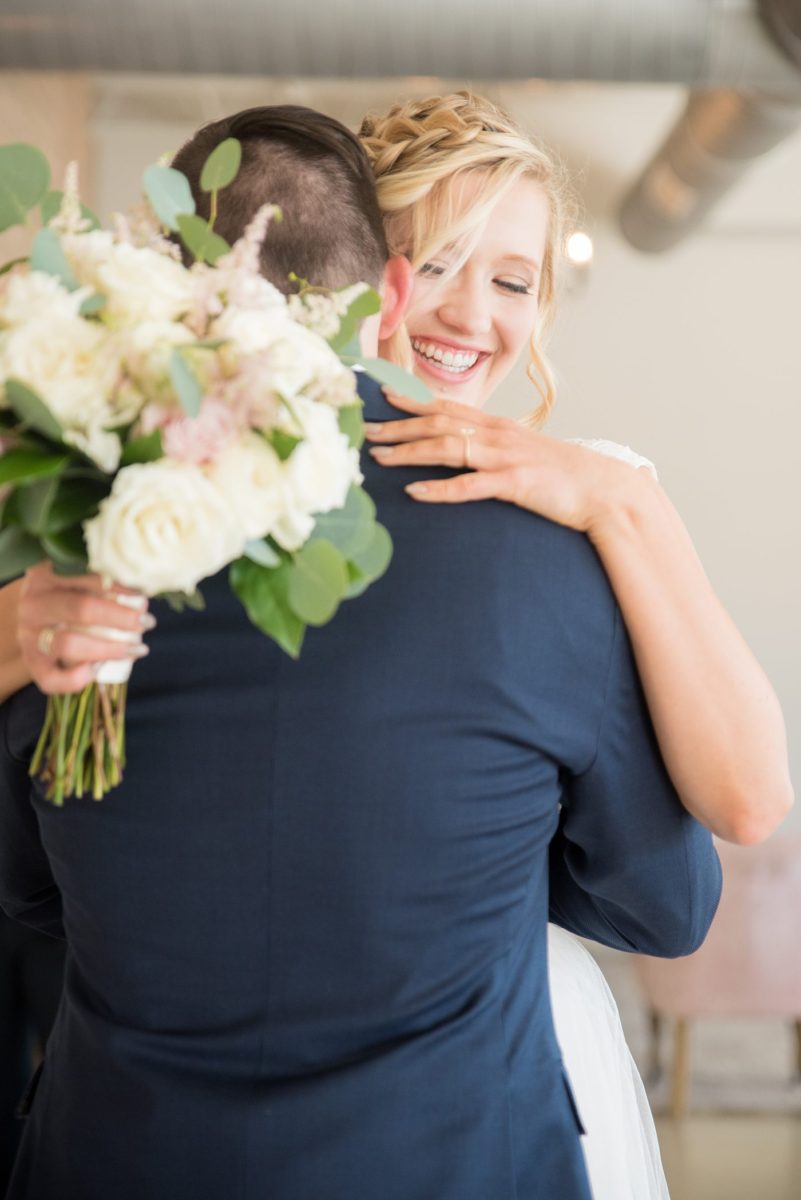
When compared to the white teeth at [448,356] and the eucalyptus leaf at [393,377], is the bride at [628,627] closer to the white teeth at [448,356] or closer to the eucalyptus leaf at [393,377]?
the eucalyptus leaf at [393,377]

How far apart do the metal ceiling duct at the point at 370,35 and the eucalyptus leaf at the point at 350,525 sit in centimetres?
209

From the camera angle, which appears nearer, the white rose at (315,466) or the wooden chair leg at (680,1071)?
the white rose at (315,466)

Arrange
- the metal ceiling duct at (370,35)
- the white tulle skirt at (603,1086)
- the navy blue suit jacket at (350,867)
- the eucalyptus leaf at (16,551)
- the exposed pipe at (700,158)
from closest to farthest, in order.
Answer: the eucalyptus leaf at (16,551) < the navy blue suit jacket at (350,867) < the white tulle skirt at (603,1086) < the metal ceiling duct at (370,35) < the exposed pipe at (700,158)

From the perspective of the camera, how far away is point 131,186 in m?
6.92

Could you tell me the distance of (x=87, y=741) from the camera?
1095 millimetres

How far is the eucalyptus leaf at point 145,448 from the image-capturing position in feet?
3.04

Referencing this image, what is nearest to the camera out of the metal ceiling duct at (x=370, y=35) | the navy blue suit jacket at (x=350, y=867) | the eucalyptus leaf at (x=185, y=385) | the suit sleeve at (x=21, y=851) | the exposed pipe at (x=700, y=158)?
the eucalyptus leaf at (x=185, y=385)

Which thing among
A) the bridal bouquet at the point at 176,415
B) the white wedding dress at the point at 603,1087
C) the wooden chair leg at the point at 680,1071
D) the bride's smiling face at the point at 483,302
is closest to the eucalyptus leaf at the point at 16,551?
the bridal bouquet at the point at 176,415

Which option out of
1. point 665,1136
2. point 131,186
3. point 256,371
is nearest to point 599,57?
point 256,371

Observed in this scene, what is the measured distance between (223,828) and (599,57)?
2.34 m

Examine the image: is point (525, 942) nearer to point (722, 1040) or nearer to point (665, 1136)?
point (665, 1136)

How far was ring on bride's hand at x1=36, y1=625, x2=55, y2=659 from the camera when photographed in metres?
1.05

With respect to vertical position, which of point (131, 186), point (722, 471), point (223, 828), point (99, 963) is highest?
point (223, 828)

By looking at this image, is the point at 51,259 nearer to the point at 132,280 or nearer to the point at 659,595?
the point at 132,280
